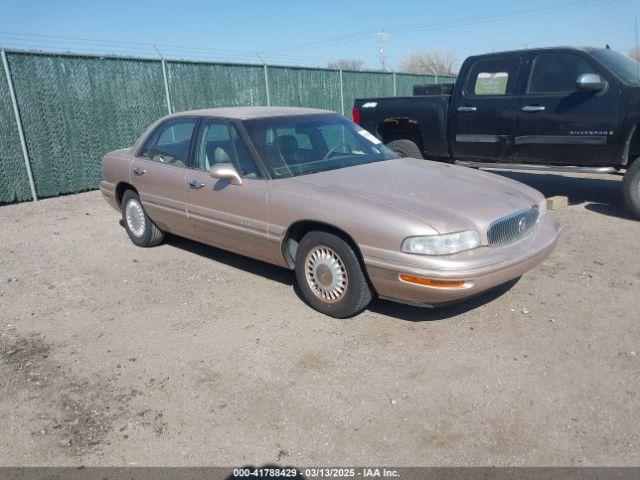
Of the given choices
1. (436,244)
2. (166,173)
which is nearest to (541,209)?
(436,244)

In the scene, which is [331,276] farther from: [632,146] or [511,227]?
[632,146]

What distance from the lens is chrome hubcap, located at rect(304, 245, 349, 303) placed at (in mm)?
4086

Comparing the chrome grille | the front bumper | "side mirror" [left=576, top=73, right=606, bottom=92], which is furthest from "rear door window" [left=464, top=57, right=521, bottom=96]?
the front bumper

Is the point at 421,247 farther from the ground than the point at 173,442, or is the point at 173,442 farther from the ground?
the point at 421,247

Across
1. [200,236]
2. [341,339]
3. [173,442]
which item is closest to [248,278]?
[200,236]

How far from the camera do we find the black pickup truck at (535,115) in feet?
21.7

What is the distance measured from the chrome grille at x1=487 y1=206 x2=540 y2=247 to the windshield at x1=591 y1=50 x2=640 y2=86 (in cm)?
368

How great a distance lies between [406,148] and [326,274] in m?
4.84

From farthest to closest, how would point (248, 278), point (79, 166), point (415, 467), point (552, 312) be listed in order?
1. point (79, 166)
2. point (248, 278)
3. point (552, 312)
4. point (415, 467)

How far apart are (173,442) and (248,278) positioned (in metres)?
2.44

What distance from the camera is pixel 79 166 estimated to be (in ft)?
32.9

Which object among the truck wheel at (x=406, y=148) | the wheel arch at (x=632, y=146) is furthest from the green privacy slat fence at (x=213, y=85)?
the wheel arch at (x=632, y=146)

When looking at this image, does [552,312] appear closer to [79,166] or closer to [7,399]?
[7,399]

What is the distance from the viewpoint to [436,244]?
356 centimetres
